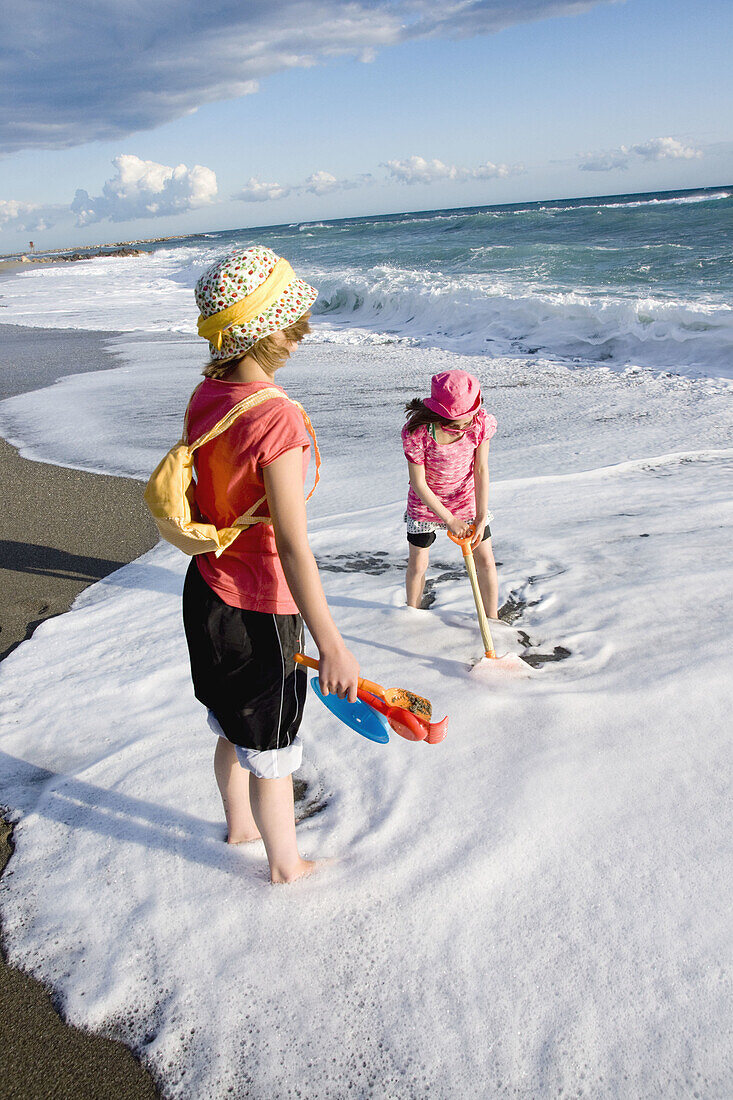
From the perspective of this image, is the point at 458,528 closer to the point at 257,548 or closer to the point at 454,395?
the point at 454,395

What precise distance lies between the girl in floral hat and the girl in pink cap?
4.70ft

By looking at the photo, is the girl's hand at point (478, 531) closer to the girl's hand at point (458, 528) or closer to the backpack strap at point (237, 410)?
the girl's hand at point (458, 528)

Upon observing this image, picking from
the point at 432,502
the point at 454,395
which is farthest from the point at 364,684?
the point at 454,395

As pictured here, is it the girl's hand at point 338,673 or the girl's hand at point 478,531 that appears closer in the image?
the girl's hand at point 338,673

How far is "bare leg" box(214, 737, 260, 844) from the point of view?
2.03m

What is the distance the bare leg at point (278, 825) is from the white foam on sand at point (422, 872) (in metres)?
0.07

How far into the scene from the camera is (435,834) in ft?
7.35

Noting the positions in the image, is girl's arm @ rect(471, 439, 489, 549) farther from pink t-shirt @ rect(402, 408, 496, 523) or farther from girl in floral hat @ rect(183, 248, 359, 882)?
girl in floral hat @ rect(183, 248, 359, 882)

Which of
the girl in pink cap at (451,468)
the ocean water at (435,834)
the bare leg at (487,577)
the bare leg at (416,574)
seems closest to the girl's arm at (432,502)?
the girl in pink cap at (451,468)

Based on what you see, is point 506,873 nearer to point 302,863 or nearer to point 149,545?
point 302,863

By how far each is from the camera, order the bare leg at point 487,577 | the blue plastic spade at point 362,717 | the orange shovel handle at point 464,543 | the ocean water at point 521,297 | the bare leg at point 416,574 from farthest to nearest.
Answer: the ocean water at point 521,297
the bare leg at point 416,574
the bare leg at point 487,577
the orange shovel handle at point 464,543
the blue plastic spade at point 362,717

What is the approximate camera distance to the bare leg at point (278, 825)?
1.88 metres

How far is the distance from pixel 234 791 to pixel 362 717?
50cm

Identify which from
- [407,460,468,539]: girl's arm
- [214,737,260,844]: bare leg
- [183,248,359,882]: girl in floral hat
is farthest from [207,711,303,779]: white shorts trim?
[407,460,468,539]: girl's arm
